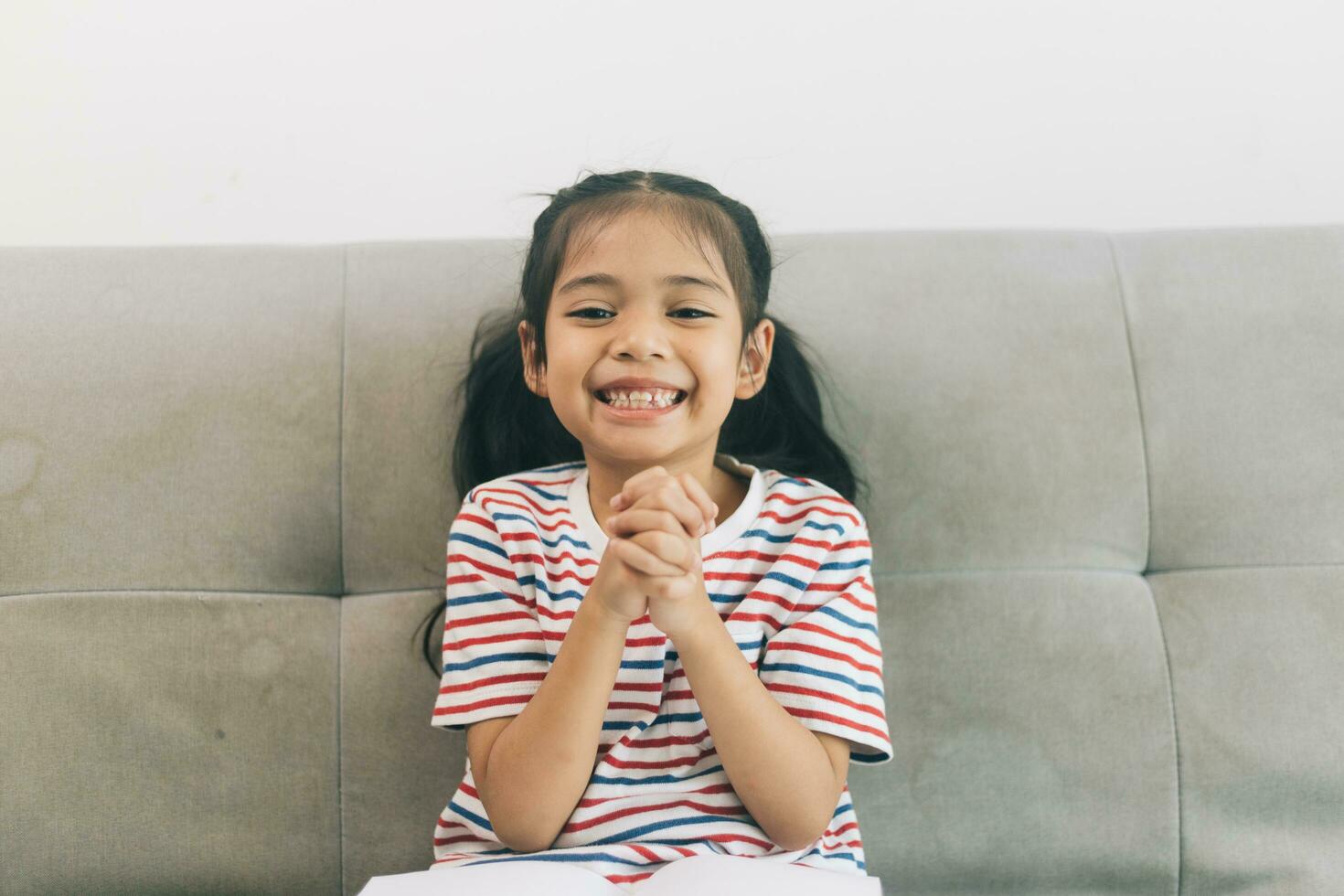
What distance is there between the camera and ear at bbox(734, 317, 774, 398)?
1094mm

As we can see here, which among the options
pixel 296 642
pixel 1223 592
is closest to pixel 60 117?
pixel 296 642

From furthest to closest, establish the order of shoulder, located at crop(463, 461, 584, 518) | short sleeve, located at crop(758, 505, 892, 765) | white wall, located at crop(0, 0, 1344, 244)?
white wall, located at crop(0, 0, 1344, 244), shoulder, located at crop(463, 461, 584, 518), short sleeve, located at crop(758, 505, 892, 765)

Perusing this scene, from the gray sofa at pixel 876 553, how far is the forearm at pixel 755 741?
226mm

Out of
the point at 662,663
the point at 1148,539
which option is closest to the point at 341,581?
the point at 662,663

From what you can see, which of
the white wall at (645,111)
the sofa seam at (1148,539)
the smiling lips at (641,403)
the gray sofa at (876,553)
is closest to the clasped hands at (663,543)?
the smiling lips at (641,403)

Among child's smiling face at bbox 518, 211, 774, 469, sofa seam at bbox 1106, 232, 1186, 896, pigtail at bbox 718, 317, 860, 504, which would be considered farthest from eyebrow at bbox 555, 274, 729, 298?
sofa seam at bbox 1106, 232, 1186, 896

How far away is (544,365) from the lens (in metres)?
1.07

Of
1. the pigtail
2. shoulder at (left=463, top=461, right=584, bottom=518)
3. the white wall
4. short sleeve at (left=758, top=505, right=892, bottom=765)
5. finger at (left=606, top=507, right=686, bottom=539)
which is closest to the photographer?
finger at (left=606, top=507, right=686, bottom=539)

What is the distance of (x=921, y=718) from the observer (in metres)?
1.15

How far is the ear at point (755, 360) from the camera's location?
1094 millimetres

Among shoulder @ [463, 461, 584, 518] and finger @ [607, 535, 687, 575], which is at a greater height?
shoulder @ [463, 461, 584, 518]

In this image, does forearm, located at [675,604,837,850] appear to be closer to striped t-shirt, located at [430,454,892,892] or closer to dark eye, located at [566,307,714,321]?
striped t-shirt, located at [430,454,892,892]

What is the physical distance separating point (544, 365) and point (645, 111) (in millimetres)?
547

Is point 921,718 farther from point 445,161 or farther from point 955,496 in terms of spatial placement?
point 445,161
